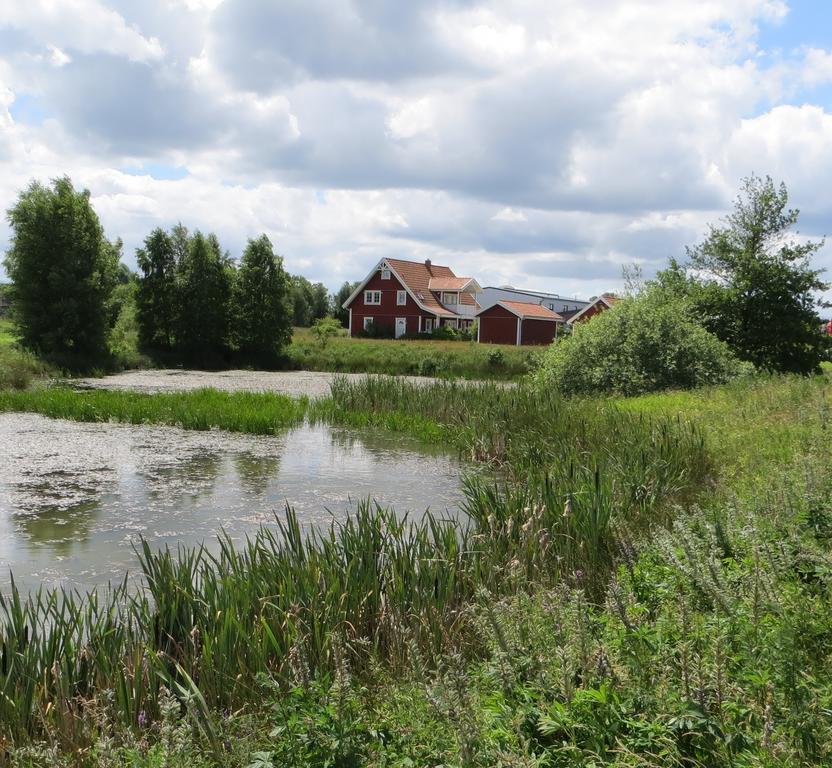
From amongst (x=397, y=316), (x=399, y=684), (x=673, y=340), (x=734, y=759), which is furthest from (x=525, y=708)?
(x=397, y=316)

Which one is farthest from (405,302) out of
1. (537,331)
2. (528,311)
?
(537,331)

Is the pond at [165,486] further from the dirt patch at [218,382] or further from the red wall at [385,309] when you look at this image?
the red wall at [385,309]

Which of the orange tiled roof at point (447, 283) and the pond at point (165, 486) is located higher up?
the orange tiled roof at point (447, 283)

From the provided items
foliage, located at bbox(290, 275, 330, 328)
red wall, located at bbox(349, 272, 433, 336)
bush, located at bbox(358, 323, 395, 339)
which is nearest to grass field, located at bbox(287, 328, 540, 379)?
bush, located at bbox(358, 323, 395, 339)

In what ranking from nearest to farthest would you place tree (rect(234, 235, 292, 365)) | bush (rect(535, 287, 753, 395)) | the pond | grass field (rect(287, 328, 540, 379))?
the pond → bush (rect(535, 287, 753, 395)) → grass field (rect(287, 328, 540, 379)) → tree (rect(234, 235, 292, 365))

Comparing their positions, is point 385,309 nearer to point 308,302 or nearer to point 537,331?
point 537,331

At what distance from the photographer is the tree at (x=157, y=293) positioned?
41.6m

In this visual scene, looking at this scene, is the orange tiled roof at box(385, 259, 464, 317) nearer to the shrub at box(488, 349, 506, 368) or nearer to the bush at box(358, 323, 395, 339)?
the bush at box(358, 323, 395, 339)

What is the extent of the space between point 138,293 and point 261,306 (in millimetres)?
6426

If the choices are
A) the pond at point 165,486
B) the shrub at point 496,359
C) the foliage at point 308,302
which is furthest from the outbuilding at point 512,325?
the pond at point 165,486

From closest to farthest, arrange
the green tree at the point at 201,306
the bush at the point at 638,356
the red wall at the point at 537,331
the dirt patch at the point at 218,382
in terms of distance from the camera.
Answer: the bush at the point at 638,356, the dirt patch at the point at 218,382, the green tree at the point at 201,306, the red wall at the point at 537,331

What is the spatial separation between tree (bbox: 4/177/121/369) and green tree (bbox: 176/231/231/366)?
6.58 meters

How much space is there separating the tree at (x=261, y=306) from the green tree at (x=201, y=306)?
0.87 metres

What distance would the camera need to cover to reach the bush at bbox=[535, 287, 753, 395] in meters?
19.5
